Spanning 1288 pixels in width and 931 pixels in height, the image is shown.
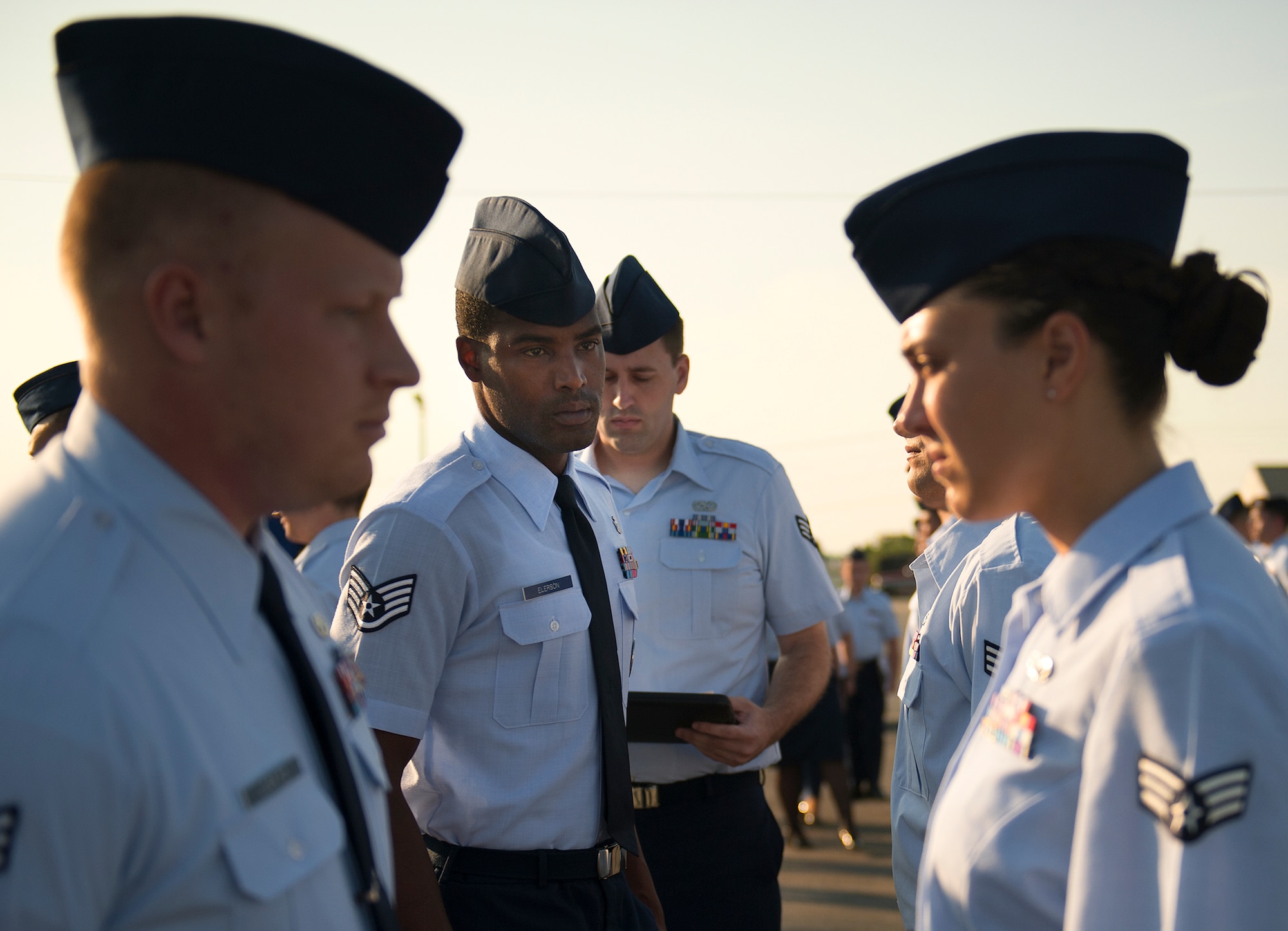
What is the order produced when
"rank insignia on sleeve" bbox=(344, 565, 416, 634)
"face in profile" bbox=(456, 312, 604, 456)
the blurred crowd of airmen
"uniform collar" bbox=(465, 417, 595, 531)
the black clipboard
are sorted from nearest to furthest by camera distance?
the blurred crowd of airmen → "rank insignia on sleeve" bbox=(344, 565, 416, 634) → "uniform collar" bbox=(465, 417, 595, 531) → "face in profile" bbox=(456, 312, 604, 456) → the black clipboard

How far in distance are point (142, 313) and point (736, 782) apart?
2.92 m

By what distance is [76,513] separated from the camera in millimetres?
1083

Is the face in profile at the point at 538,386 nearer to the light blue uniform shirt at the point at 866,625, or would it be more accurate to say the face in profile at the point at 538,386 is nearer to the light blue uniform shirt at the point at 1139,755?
the light blue uniform shirt at the point at 1139,755

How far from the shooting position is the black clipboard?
329 cm

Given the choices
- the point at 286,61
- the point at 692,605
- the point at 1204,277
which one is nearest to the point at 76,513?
the point at 286,61

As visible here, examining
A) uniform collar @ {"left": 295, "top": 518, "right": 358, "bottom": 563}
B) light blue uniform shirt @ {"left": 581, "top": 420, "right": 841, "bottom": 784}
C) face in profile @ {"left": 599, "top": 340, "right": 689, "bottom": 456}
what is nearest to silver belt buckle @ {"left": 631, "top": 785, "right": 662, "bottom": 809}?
light blue uniform shirt @ {"left": 581, "top": 420, "right": 841, "bottom": 784}

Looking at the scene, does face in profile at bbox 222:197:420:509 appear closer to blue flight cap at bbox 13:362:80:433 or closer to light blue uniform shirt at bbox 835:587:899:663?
blue flight cap at bbox 13:362:80:433

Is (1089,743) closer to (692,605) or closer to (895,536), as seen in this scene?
(692,605)

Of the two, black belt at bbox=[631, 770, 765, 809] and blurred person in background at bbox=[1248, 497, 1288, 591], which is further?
blurred person in background at bbox=[1248, 497, 1288, 591]

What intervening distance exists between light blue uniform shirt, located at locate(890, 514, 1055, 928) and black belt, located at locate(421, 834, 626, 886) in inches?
35.7

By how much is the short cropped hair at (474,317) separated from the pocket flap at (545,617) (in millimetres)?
767

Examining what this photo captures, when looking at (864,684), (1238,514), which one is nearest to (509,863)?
(864,684)

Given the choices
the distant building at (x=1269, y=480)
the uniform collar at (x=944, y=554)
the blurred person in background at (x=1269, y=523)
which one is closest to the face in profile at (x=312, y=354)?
the uniform collar at (x=944, y=554)

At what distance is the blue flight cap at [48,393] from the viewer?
3021mm
